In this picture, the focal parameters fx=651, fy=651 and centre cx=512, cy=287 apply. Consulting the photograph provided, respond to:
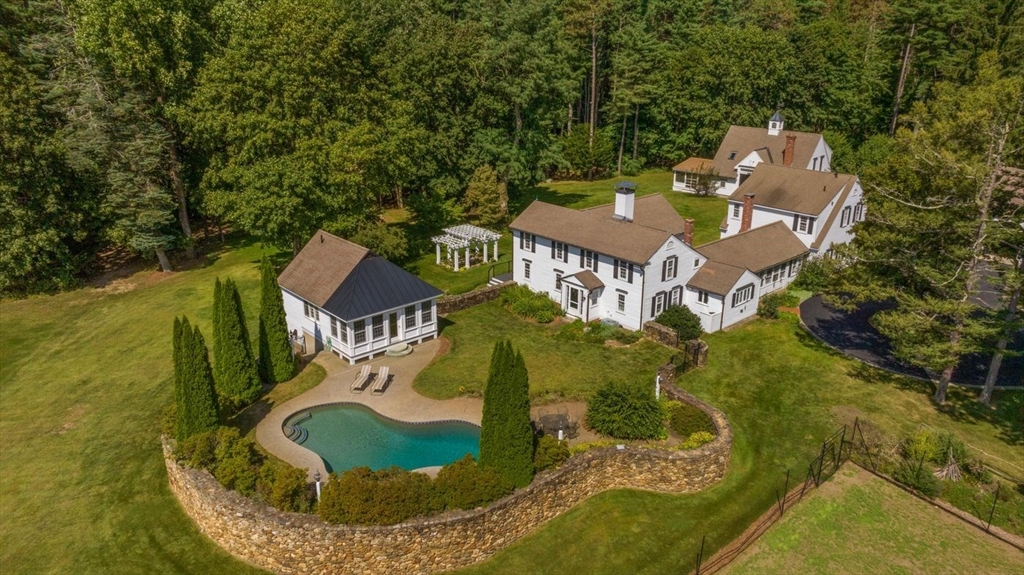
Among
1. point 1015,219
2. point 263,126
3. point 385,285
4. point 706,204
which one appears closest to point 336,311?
point 385,285

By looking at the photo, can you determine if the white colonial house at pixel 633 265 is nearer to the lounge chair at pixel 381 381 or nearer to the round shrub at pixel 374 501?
the lounge chair at pixel 381 381

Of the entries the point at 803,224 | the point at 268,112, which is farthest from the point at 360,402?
the point at 803,224

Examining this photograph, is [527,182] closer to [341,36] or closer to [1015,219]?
[341,36]

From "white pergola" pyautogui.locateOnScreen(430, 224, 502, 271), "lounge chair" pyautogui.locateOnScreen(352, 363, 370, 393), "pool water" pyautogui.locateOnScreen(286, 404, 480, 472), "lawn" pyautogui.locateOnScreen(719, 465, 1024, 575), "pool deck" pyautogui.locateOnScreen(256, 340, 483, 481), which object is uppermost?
"white pergola" pyautogui.locateOnScreen(430, 224, 502, 271)

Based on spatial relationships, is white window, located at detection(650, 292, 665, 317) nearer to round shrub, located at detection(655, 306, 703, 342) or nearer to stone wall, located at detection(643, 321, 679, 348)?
round shrub, located at detection(655, 306, 703, 342)

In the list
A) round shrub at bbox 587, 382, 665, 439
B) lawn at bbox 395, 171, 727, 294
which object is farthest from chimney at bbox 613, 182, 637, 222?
round shrub at bbox 587, 382, 665, 439
